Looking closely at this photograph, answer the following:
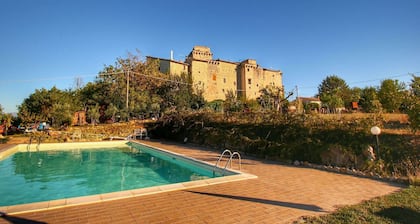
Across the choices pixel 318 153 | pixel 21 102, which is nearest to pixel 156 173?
pixel 318 153

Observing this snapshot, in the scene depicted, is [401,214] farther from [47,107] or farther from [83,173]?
[47,107]

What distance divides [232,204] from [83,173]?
7.89 metres

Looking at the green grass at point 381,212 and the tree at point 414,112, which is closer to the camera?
the green grass at point 381,212

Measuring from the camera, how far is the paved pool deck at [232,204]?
139 inches

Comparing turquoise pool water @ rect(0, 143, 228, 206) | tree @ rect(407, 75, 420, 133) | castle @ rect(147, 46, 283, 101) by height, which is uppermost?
castle @ rect(147, 46, 283, 101)

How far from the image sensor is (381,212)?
3744 mm

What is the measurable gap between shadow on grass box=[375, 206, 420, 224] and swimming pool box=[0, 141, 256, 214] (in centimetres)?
333

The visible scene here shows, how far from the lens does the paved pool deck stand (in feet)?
11.6

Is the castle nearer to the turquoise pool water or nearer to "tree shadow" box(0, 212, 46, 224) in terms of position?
the turquoise pool water

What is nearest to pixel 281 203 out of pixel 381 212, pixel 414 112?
pixel 381 212

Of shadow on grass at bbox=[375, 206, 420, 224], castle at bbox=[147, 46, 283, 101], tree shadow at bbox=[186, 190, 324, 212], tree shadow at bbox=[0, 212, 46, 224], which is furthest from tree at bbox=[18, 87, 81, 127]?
shadow on grass at bbox=[375, 206, 420, 224]

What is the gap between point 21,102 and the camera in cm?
2441

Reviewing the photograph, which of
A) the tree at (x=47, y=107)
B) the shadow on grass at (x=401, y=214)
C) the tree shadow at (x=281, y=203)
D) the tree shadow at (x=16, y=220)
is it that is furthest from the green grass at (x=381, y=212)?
the tree at (x=47, y=107)

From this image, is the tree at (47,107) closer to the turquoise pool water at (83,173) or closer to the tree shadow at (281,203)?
the turquoise pool water at (83,173)
